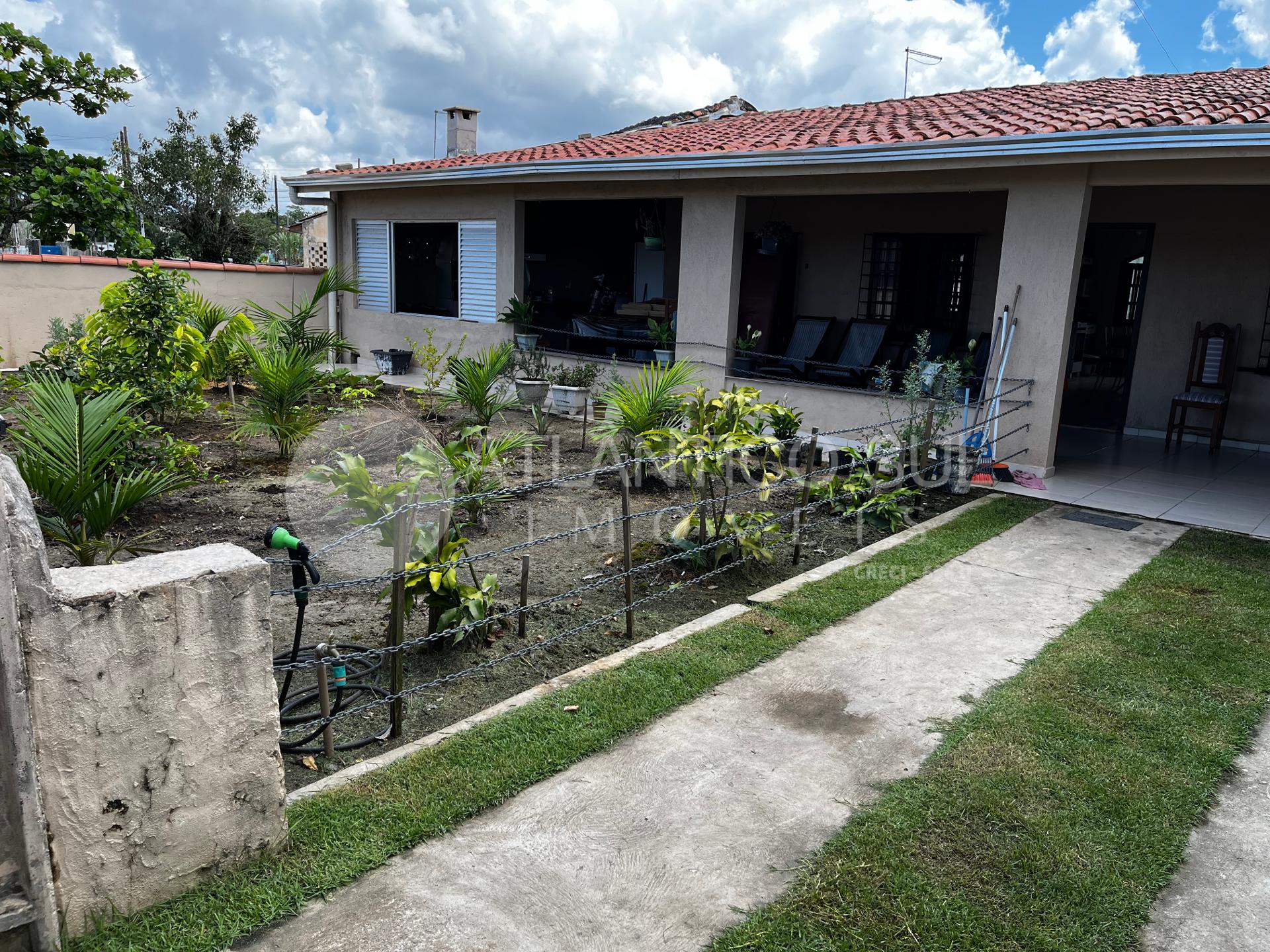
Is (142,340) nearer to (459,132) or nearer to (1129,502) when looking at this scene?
(1129,502)

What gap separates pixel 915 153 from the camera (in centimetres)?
816

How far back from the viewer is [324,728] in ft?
11.1

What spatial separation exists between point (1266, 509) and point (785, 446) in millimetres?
3909

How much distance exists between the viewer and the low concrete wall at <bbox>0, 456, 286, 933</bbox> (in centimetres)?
233

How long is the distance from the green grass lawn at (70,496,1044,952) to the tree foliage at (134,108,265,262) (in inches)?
763

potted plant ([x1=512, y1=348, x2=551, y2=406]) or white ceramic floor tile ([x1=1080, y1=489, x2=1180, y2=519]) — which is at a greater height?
potted plant ([x1=512, y1=348, x2=551, y2=406])

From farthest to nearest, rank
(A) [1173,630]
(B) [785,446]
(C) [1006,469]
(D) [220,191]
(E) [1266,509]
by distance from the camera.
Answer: (D) [220,191] → (B) [785,446] → (C) [1006,469] → (E) [1266,509] → (A) [1173,630]

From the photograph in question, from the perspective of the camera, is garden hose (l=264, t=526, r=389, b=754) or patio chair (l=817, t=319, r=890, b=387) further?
patio chair (l=817, t=319, r=890, b=387)

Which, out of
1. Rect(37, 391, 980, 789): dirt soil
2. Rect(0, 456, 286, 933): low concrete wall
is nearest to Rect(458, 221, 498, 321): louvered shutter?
Rect(37, 391, 980, 789): dirt soil

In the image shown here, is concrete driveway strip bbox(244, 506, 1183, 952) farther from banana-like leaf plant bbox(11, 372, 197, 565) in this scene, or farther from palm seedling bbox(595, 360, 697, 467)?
banana-like leaf plant bbox(11, 372, 197, 565)

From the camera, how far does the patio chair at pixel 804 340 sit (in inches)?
455

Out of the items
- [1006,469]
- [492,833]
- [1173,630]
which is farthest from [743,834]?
[1006,469]

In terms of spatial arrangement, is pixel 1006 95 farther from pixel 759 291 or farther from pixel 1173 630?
pixel 1173 630

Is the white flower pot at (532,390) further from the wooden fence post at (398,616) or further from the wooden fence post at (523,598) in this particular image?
the wooden fence post at (398,616)
